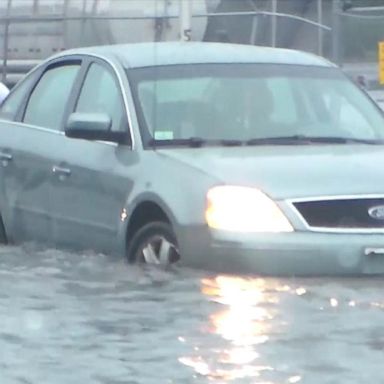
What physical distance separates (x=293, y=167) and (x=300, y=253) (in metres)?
0.57

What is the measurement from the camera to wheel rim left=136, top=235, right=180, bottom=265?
839 centimetres

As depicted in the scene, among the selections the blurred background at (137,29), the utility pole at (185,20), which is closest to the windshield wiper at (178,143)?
the utility pole at (185,20)

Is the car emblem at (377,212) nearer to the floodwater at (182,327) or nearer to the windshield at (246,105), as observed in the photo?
the floodwater at (182,327)

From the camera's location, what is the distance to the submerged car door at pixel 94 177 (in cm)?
891

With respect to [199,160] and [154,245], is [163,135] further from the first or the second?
[154,245]

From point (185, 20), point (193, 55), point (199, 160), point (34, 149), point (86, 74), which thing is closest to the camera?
point (199, 160)

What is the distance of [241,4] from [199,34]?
475 cm

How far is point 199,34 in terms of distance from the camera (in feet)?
83.3

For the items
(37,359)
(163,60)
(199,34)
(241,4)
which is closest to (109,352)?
(37,359)

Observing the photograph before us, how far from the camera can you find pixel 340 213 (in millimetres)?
7977

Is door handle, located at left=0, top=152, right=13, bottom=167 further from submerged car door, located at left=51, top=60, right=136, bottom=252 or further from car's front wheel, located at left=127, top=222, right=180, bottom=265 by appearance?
car's front wheel, located at left=127, top=222, right=180, bottom=265

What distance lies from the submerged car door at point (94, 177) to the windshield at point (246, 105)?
0.20m

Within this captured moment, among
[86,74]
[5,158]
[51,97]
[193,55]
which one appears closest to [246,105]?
[193,55]

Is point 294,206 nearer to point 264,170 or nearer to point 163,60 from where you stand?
point 264,170
